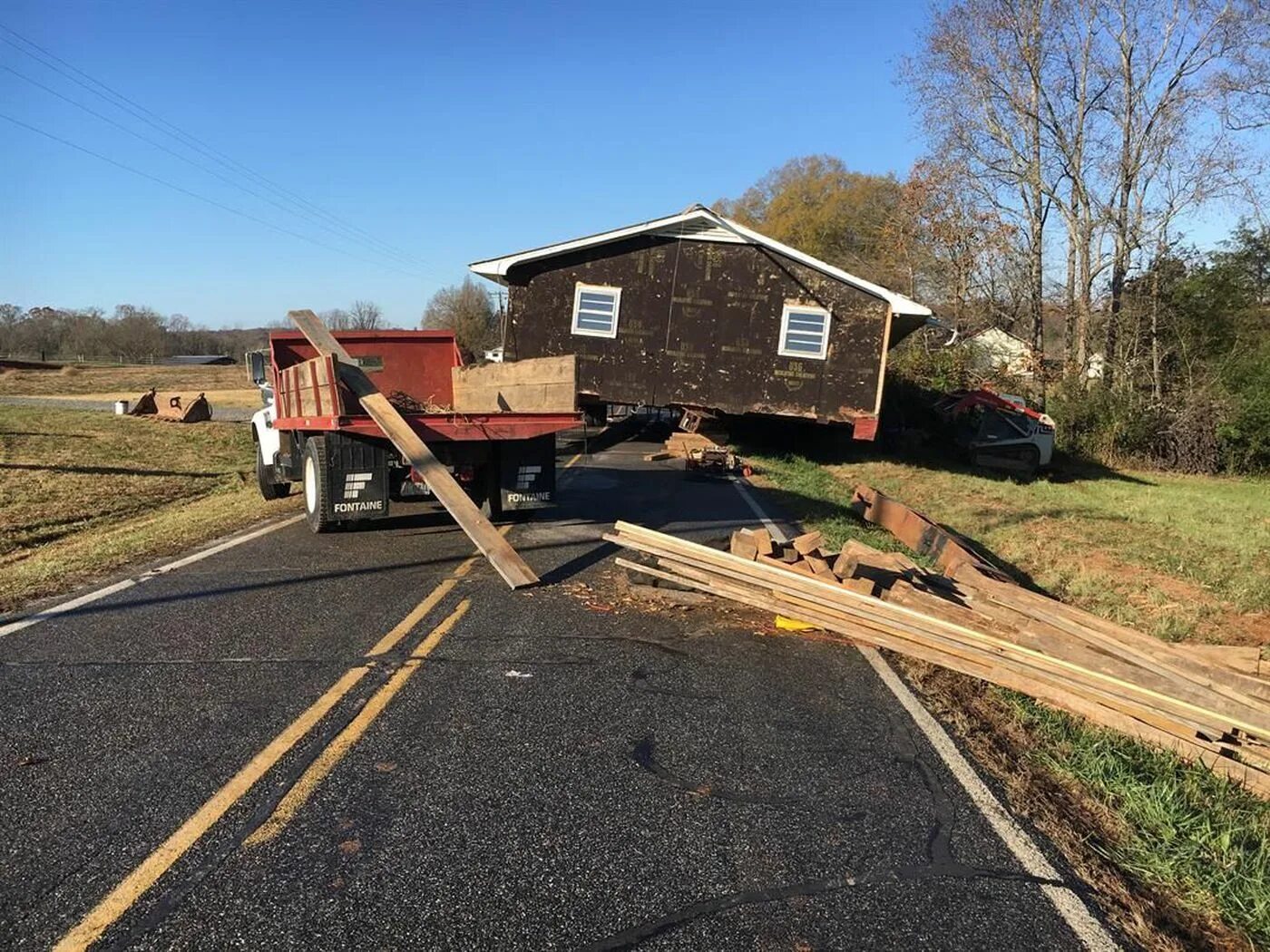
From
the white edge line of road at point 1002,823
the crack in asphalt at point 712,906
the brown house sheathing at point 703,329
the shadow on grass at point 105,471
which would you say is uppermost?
the brown house sheathing at point 703,329

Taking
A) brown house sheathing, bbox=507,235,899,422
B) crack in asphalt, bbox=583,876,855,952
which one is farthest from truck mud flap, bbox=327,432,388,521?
brown house sheathing, bbox=507,235,899,422

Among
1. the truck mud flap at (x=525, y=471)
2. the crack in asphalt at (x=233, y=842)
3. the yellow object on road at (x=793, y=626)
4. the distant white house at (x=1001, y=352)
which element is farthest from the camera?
the distant white house at (x=1001, y=352)

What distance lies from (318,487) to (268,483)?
12.4 feet

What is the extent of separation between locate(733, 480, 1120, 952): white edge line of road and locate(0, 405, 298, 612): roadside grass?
6640 millimetres

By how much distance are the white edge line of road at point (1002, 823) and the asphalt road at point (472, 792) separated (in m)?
0.07

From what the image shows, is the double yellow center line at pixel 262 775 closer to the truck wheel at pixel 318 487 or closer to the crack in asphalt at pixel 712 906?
the crack in asphalt at pixel 712 906

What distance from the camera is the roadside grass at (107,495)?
892 cm

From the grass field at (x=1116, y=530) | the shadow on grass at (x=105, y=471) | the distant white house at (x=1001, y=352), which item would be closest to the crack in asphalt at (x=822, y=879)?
the grass field at (x=1116, y=530)

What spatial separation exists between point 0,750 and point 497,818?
2489 mm

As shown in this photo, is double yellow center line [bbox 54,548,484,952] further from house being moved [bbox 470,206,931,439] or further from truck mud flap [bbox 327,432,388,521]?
house being moved [bbox 470,206,931,439]

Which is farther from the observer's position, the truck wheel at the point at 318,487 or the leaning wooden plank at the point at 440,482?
the truck wheel at the point at 318,487

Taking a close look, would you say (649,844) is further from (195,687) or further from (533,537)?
(533,537)

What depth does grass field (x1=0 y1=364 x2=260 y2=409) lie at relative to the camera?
146ft

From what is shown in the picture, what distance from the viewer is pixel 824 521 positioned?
12.2 m
